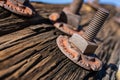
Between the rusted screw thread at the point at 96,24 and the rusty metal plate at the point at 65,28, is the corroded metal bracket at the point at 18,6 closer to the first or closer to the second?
the rusty metal plate at the point at 65,28

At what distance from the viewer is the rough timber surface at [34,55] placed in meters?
3.27

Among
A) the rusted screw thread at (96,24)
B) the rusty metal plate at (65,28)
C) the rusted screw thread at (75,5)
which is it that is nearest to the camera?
the rusted screw thread at (96,24)

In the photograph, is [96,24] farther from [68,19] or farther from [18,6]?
[18,6]

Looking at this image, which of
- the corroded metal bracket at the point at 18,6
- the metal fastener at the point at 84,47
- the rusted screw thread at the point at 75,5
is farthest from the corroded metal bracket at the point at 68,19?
the corroded metal bracket at the point at 18,6

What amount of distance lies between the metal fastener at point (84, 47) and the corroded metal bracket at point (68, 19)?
52 centimetres

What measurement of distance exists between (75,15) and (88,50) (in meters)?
1.22

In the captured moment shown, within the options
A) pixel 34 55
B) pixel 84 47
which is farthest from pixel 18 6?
pixel 84 47

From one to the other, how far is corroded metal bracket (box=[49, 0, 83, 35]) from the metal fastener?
1.71 feet

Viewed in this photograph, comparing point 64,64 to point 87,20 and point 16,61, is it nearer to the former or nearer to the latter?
point 16,61

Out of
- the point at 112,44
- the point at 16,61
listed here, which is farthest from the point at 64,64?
the point at 112,44

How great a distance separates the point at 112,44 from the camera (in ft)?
22.7

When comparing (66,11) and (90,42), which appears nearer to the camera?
(90,42)

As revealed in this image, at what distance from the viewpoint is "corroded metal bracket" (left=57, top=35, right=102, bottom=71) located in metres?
4.17

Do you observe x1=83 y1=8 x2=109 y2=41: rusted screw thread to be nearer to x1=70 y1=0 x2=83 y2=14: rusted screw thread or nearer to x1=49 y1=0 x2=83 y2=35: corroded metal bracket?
x1=49 y1=0 x2=83 y2=35: corroded metal bracket
